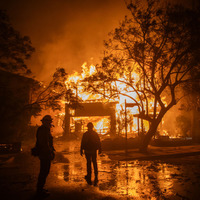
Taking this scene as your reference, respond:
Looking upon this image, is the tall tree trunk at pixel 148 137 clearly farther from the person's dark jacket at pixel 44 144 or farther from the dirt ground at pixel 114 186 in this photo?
the person's dark jacket at pixel 44 144

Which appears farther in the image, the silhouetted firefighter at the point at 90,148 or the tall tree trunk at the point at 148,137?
the tall tree trunk at the point at 148,137

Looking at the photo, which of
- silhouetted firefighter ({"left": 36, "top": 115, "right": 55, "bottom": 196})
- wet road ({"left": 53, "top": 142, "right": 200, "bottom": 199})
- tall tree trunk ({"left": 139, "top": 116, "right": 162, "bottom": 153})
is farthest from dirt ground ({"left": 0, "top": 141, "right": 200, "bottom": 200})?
tall tree trunk ({"left": 139, "top": 116, "right": 162, "bottom": 153})

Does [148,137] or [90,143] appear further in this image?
[148,137]

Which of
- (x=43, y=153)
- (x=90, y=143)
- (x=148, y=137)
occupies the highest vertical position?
(x=90, y=143)

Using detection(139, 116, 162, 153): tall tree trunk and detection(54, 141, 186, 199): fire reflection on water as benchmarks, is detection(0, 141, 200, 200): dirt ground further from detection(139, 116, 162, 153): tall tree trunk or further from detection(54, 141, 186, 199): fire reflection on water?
detection(139, 116, 162, 153): tall tree trunk

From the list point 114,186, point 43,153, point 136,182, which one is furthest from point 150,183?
point 43,153

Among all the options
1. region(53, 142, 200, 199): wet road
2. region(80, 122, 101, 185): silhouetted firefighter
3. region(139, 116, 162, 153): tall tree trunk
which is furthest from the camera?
region(139, 116, 162, 153): tall tree trunk

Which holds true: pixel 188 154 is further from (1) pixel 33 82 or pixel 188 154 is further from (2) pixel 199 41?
(1) pixel 33 82

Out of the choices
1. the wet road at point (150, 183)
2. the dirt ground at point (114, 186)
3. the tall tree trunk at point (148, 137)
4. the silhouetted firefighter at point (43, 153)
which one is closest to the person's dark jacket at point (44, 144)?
the silhouetted firefighter at point (43, 153)

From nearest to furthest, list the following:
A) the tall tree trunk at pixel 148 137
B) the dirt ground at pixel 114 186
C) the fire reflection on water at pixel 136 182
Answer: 1. the dirt ground at pixel 114 186
2. the fire reflection on water at pixel 136 182
3. the tall tree trunk at pixel 148 137

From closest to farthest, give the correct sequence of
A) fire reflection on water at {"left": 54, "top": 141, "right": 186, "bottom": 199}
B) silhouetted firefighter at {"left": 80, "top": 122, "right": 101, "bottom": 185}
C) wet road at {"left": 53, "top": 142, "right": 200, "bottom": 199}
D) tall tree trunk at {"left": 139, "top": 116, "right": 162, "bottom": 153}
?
wet road at {"left": 53, "top": 142, "right": 200, "bottom": 199}
fire reflection on water at {"left": 54, "top": 141, "right": 186, "bottom": 199}
silhouetted firefighter at {"left": 80, "top": 122, "right": 101, "bottom": 185}
tall tree trunk at {"left": 139, "top": 116, "right": 162, "bottom": 153}

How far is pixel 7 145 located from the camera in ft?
43.9

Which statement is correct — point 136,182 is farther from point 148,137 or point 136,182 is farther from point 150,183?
point 148,137

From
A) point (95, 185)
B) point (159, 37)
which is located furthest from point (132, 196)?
point (159, 37)
